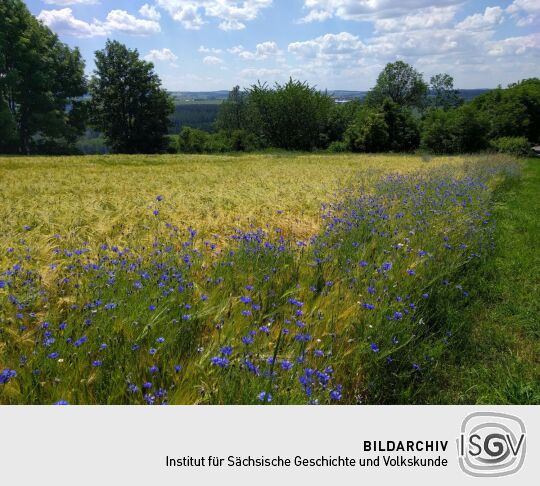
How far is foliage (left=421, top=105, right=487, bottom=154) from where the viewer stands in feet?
130

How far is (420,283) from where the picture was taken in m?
4.15

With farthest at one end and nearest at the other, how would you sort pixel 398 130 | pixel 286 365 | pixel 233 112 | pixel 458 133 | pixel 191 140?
pixel 233 112
pixel 191 140
pixel 398 130
pixel 458 133
pixel 286 365

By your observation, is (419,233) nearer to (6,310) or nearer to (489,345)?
(489,345)

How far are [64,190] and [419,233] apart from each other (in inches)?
274

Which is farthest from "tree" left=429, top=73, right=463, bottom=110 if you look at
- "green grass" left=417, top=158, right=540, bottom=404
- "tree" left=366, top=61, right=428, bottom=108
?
"green grass" left=417, top=158, right=540, bottom=404

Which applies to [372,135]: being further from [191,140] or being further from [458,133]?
[191,140]

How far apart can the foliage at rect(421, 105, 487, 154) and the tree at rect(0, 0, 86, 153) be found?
128 ft

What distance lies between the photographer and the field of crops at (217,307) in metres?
2.35

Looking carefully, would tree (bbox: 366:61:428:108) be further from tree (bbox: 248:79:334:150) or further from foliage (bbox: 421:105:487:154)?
foliage (bbox: 421:105:487:154)

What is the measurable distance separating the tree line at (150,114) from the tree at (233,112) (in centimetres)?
2689

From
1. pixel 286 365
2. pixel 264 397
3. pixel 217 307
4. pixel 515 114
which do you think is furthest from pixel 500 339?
pixel 515 114

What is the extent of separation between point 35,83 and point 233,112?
54.5 m

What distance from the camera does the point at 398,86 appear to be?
→ 257 ft

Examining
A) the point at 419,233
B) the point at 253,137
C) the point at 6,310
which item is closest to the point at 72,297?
the point at 6,310
